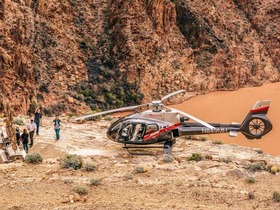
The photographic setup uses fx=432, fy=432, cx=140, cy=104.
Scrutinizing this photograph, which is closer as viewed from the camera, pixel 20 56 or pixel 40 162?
pixel 40 162

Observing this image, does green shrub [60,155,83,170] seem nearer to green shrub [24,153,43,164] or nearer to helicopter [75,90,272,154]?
green shrub [24,153,43,164]

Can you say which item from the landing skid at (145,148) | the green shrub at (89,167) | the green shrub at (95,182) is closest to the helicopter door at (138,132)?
the landing skid at (145,148)

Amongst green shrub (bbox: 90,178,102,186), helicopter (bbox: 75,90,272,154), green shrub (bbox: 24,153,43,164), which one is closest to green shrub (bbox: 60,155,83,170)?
green shrub (bbox: 24,153,43,164)

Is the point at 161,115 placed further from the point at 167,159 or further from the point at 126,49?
the point at 126,49

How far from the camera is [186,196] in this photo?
49.9 feet

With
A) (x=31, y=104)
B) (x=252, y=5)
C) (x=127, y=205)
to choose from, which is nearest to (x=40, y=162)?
(x=127, y=205)

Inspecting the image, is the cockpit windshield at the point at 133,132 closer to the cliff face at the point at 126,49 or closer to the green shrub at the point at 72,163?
the green shrub at the point at 72,163

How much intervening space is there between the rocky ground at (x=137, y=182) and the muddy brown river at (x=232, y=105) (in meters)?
14.5

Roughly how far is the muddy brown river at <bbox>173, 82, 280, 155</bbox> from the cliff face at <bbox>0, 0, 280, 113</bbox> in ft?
5.54

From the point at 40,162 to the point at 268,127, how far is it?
1070 cm

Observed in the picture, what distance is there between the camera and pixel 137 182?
1595 cm

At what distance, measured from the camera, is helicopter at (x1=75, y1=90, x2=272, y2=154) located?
64.7 ft

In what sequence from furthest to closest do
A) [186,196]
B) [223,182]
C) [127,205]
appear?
[223,182] < [186,196] < [127,205]

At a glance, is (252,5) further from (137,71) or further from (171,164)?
(171,164)
